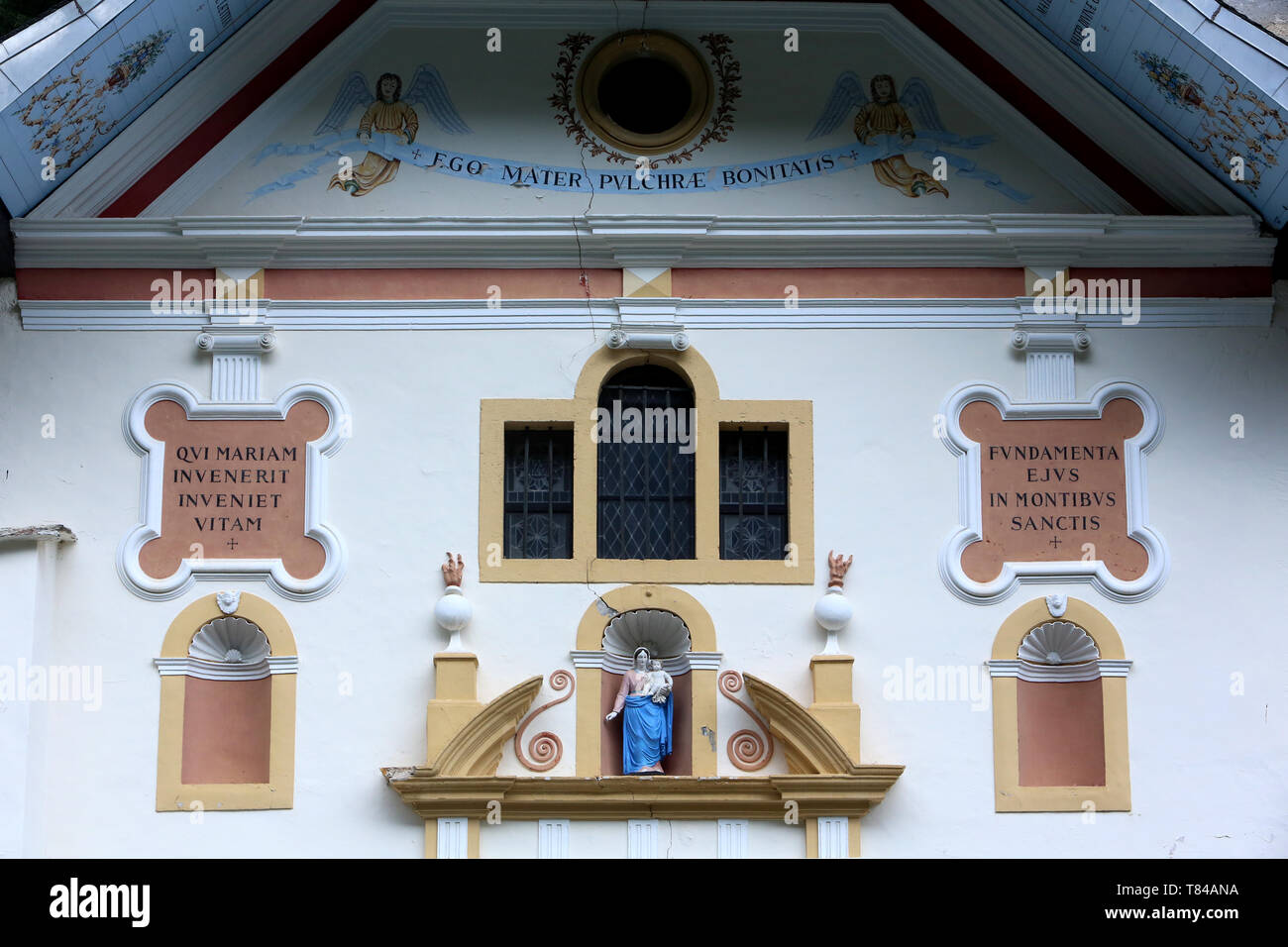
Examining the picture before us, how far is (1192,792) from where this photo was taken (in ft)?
46.6

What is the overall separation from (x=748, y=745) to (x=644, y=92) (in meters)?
4.40

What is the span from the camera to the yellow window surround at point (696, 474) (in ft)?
48.0

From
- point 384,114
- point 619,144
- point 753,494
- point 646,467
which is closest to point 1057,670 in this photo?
point 753,494

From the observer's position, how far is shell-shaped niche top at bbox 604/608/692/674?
574 inches

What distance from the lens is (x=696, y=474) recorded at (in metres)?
14.9

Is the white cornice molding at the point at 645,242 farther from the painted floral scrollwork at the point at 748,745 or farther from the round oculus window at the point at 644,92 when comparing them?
the painted floral scrollwork at the point at 748,745

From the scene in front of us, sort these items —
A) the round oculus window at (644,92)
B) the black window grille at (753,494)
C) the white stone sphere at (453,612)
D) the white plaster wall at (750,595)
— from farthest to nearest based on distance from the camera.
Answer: the round oculus window at (644,92) → the black window grille at (753,494) → the white stone sphere at (453,612) → the white plaster wall at (750,595)

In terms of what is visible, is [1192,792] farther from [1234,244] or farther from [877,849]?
[1234,244]

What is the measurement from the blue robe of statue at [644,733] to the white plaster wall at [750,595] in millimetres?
349

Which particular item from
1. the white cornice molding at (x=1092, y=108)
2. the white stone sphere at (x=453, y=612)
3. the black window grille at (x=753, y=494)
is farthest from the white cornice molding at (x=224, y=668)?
the white cornice molding at (x=1092, y=108)

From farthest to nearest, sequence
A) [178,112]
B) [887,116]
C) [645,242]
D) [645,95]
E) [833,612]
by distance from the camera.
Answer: [645,95]
[887,116]
[178,112]
[645,242]
[833,612]

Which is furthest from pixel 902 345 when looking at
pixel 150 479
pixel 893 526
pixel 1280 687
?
pixel 150 479

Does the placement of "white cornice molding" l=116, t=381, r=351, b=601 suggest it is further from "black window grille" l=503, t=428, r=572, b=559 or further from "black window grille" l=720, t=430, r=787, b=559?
"black window grille" l=720, t=430, r=787, b=559

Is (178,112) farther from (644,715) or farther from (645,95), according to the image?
(644,715)
